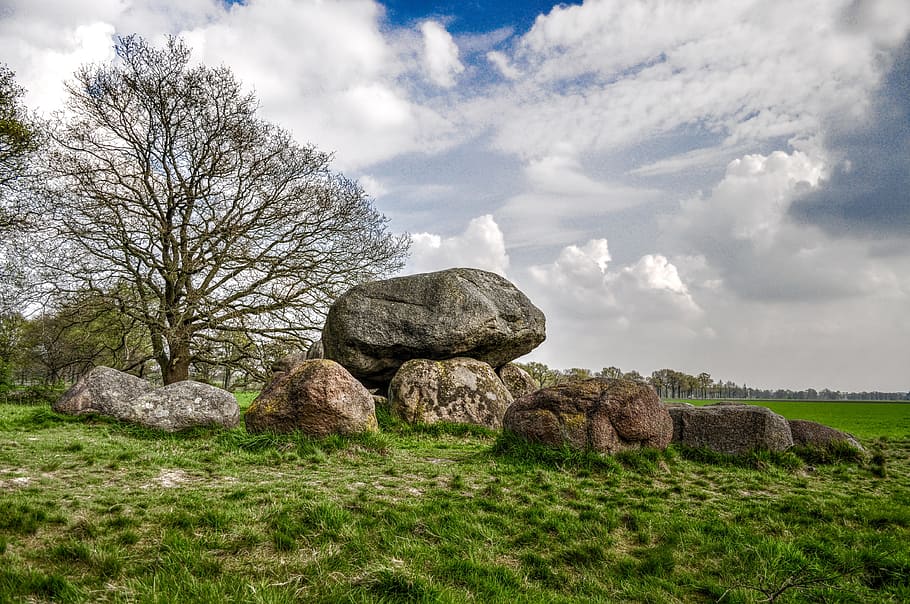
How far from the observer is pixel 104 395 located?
13375 millimetres

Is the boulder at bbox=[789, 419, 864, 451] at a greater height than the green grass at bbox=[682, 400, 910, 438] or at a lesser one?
greater

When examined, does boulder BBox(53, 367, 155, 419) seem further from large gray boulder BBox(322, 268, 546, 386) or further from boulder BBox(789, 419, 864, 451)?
boulder BBox(789, 419, 864, 451)

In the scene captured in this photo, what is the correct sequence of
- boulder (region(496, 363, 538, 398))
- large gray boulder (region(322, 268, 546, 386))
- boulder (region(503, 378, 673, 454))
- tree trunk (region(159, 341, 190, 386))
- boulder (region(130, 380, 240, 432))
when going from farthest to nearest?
tree trunk (region(159, 341, 190, 386)) < boulder (region(496, 363, 538, 398)) < large gray boulder (region(322, 268, 546, 386)) < boulder (region(130, 380, 240, 432)) < boulder (region(503, 378, 673, 454))

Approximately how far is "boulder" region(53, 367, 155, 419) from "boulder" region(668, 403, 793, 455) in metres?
12.9

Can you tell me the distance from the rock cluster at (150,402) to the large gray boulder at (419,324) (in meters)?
3.67

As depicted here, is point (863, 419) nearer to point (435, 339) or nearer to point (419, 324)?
point (435, 339)

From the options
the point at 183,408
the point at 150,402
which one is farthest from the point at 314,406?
the point at 150,402

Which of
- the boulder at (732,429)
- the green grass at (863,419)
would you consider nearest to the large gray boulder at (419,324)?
the boulder at (732,429)

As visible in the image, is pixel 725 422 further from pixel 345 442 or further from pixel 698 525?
pixel 345 442

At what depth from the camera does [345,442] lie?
991cm

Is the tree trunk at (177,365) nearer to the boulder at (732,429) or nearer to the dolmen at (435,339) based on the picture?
the dolmen at (435,339)

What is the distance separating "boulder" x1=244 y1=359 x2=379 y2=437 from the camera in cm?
1034

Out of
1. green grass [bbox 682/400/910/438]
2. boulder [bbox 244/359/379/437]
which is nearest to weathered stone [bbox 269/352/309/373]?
boulder [bbox 244/359/379/437]

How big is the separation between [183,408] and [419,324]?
6.42 m
